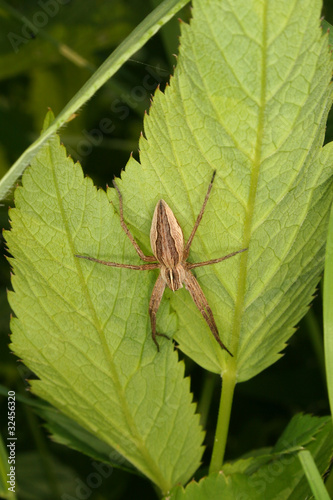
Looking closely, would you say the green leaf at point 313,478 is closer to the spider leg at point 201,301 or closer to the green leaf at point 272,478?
the green leaf at point 272,478

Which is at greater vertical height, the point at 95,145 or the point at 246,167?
the point at 95,145

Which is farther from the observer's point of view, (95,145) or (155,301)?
(95,145)

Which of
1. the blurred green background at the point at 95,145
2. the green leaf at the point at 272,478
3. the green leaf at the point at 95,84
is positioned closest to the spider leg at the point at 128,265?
the green leaf at the point at 95,84

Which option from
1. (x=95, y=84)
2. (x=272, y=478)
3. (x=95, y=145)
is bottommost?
(x=272, y=478)

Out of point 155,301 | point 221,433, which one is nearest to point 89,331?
point 155,301

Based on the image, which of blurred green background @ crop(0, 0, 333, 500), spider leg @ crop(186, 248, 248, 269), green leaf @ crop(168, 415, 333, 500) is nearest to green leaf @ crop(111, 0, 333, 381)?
spider leg @ crop(186, 248, 248, 269)

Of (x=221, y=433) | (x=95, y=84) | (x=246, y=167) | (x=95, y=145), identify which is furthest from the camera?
(x=95, y=145)

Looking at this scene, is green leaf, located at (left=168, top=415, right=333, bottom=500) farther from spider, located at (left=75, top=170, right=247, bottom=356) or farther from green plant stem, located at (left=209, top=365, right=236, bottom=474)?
spider, located at (left=75, top=170, right=247, bottom=356)

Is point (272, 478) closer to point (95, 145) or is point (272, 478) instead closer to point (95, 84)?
point (95, 84)
